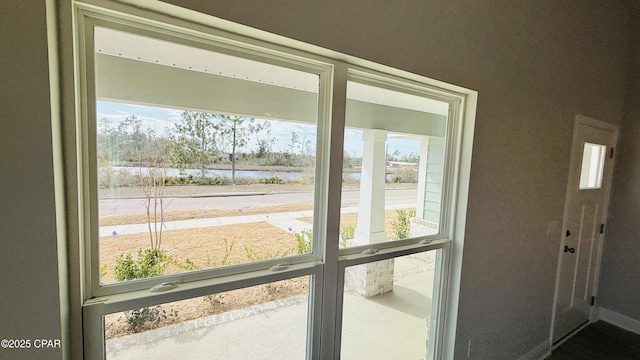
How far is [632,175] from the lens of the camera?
269 cm

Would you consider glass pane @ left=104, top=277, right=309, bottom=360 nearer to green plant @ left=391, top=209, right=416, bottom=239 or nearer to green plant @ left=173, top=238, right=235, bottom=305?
green plant @ left=173, top=238, right=235, bottom=305

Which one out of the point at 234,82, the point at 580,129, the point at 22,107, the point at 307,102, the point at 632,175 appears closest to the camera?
the point at 22,107

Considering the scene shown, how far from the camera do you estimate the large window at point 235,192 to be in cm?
88

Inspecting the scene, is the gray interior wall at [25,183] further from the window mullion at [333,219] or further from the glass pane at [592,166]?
Result: the glass pane at [592,166]

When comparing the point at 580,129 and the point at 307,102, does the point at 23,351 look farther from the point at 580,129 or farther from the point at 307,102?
the point at 580,129

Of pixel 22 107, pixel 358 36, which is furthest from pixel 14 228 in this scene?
pixel 358 36

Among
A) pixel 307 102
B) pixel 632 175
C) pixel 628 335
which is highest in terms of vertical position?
pixel 307 102

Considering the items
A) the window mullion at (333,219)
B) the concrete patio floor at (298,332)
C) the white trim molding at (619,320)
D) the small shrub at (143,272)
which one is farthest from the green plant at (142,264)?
the white trim molding at (619,320)

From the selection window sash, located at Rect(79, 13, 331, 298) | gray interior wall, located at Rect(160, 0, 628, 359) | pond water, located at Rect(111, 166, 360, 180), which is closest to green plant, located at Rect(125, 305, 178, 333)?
window sash, located at Rect(79, 13, 331, 298)

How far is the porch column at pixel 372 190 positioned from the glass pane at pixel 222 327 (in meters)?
0.42

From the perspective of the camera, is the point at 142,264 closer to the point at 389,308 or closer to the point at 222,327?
the point at 222,327

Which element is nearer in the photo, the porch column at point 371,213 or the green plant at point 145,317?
the green plant at point 145,317

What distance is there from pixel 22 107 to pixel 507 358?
10.1 ft

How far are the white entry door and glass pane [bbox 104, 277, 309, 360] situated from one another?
8.44 ft
